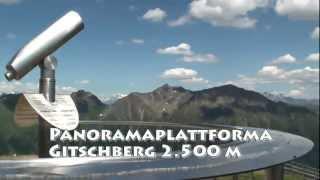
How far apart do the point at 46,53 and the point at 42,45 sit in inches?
13.1

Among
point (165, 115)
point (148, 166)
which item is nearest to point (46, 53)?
point (148, 166)

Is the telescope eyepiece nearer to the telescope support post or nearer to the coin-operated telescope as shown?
the coin-operated telescope

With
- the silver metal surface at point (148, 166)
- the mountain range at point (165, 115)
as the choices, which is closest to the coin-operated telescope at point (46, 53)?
the silver metal surface at point (148, 166)

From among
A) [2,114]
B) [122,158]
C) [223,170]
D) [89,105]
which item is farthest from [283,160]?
[2,114]

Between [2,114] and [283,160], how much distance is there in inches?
4666

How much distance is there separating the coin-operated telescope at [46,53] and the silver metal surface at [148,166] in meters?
2.12

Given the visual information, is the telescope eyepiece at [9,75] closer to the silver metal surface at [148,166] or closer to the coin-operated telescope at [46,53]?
the coin-operated telescope at [46,53]

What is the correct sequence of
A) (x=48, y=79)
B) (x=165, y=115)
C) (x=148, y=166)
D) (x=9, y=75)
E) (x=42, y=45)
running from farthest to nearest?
(x=165, y=115) < (x=48, y=79) < (x=42, y=45) < (x=9, y=75) < (x=148, y=166)

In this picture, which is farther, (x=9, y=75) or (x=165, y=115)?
(x=165, y=115)

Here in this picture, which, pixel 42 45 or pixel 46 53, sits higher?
pixel 42 45

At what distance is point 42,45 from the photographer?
20.5 meters

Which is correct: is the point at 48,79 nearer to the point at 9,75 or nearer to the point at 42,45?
the point at 42,45

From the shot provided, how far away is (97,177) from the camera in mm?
17219

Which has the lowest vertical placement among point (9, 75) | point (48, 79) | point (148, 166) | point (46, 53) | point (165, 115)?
point (148, 166)
